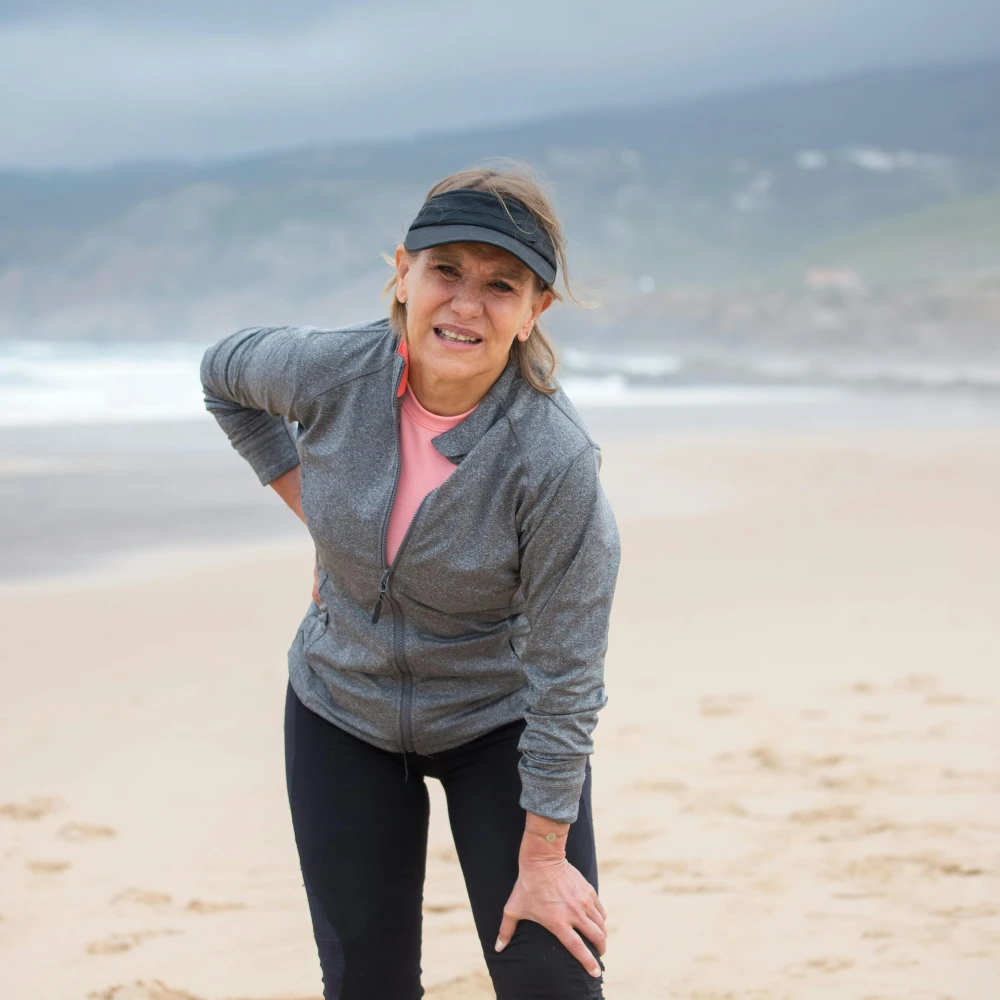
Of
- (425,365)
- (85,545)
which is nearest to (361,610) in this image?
(425,365)

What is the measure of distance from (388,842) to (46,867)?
1730 millimetres

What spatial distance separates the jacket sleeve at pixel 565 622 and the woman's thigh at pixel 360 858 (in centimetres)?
30

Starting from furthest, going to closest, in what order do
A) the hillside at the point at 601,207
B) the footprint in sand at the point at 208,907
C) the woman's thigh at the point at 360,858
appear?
the hillside at the point at 601,207 → the footprint in sand at the point at 208,907 → the woman's thigh at the point at 360,858

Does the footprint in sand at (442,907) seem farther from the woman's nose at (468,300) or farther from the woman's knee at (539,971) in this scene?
the woman's nose at (468,300)

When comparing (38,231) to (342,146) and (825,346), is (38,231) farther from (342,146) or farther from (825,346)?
(825,346)

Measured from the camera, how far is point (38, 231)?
315ft

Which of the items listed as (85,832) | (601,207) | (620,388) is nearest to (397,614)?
(85,832)

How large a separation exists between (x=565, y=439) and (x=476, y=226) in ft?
1.18

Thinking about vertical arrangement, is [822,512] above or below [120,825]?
above

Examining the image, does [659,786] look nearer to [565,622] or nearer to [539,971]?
[539,971]

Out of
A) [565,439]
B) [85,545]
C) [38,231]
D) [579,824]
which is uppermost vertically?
[38,231]

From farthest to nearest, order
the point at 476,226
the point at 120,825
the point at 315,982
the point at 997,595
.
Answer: the point at 997,595
the point at 120,825
the point at 315,982
the point at 476,226

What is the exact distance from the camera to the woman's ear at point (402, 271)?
199cm

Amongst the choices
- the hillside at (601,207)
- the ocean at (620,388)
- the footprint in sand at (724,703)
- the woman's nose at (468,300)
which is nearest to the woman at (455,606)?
the woman's nose at (468,300)
